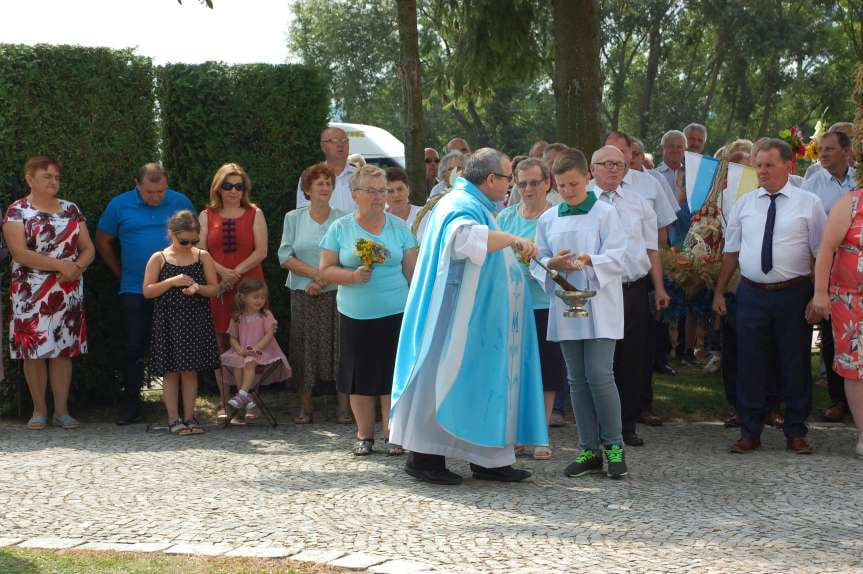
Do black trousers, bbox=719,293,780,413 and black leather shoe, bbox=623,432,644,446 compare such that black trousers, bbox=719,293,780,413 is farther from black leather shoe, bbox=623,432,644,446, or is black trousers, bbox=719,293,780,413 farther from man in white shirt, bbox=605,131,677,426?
black leather shoe, bbox=623,432,644,446

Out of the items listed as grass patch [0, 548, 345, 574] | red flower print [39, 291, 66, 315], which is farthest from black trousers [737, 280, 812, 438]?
red flower print [39, 291, 66, 315]

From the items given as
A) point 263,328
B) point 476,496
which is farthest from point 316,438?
point 476,496

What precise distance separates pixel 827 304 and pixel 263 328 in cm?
451

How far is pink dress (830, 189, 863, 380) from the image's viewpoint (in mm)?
8367

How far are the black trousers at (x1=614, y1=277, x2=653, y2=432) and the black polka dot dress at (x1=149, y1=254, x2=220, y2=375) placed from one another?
Answer: 322cm

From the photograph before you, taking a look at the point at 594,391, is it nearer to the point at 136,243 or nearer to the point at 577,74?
the point at 136,243

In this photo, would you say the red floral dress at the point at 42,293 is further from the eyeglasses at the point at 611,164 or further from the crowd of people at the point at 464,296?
the eyeglasses at the point at 611,164

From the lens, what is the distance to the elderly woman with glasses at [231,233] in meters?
10.3

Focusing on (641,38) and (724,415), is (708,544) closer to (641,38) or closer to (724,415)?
(724,415)

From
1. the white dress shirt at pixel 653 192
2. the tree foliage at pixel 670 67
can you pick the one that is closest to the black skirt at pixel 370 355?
the white dress shirt at pixel 653 192

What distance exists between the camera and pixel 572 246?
7770 millimetres

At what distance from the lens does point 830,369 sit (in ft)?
34.1

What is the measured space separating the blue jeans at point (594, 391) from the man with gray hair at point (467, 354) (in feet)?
1.09

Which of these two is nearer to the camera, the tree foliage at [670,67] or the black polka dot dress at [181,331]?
the black polka dot dress at [181,331]
